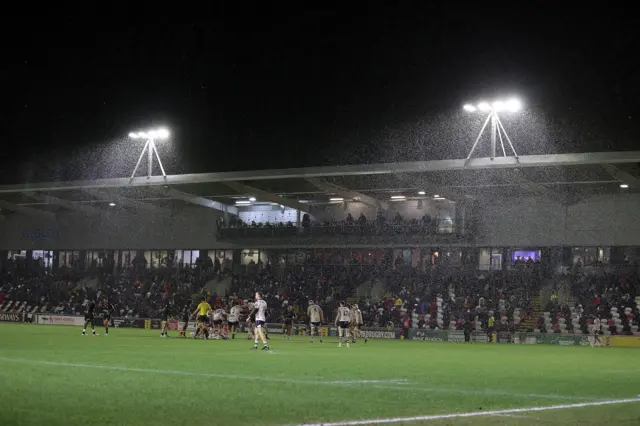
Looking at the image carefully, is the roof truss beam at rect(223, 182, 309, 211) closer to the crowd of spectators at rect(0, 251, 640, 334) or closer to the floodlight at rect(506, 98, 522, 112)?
the crowd of spectators at rect(0, 251, 640, 334)

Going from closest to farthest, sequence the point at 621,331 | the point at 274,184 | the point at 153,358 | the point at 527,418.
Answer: the point at 527,418
the point at 153,358
the point at 621,331
the point at 274,184

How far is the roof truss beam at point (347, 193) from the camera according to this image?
5188cm

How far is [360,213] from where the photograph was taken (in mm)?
60344

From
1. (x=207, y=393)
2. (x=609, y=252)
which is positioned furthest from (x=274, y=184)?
(x=207, y=393)

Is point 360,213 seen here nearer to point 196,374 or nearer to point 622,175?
point 622,175

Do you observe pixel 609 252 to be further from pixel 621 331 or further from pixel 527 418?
pixel 527 418

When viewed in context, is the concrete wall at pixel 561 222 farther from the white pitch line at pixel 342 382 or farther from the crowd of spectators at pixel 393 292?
the white pitch line at pixel 342 382

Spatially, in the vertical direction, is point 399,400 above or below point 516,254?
below

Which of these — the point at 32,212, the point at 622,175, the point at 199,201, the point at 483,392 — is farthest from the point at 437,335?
the point at 32,212

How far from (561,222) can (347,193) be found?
1349 cm

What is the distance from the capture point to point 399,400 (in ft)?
45.5

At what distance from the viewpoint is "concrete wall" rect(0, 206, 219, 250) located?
65875 millimetres

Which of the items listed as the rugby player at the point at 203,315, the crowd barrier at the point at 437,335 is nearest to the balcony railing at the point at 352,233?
the crowd barrier at the point at 437,335

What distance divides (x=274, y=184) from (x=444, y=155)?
11.6m
